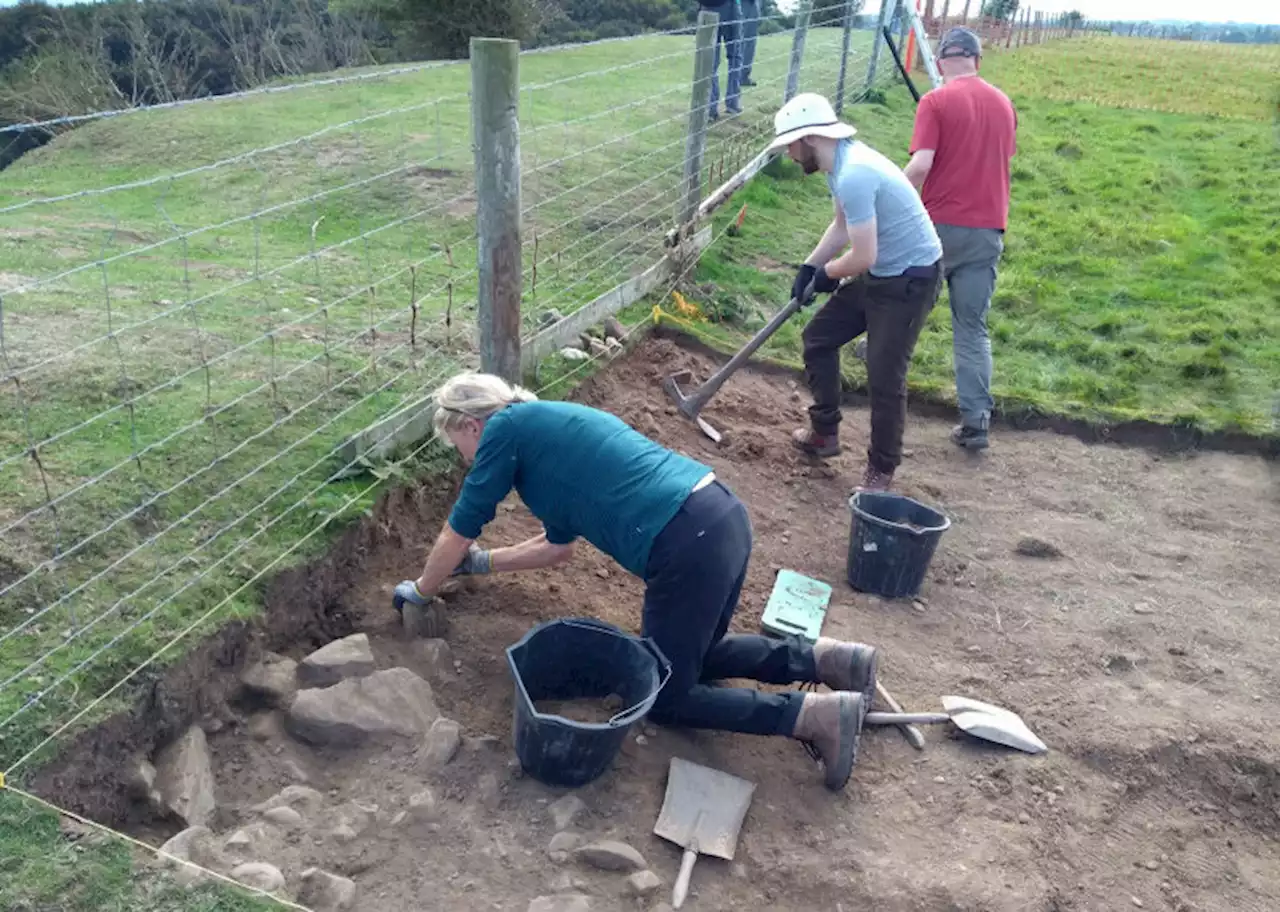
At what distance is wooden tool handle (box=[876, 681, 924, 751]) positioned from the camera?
3.71 meters

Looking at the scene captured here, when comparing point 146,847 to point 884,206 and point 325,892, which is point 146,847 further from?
point 884,206

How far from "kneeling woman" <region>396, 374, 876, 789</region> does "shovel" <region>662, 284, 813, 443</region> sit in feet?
6.61

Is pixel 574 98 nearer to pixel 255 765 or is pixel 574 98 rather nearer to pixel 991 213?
pixel 991 213

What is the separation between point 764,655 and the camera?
3764 mm

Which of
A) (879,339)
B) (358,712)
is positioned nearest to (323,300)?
(879,339)

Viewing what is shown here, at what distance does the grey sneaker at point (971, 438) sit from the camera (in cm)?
609

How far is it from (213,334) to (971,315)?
3977 mm

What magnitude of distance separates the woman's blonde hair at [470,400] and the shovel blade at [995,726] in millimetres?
1906

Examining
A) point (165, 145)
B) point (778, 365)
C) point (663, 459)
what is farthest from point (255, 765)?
point (165, 145)

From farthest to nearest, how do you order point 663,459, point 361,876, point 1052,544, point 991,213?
point 991,213 < point 1052,544 < point 663,459 < point 361,876

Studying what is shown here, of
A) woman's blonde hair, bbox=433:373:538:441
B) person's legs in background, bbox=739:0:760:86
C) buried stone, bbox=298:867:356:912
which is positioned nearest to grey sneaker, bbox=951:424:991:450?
woman's blonde hair, bbox=433:373:538:441

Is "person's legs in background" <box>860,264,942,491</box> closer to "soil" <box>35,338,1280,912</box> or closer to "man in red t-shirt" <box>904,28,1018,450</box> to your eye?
"soil" <box>35,338,1280,912</box>

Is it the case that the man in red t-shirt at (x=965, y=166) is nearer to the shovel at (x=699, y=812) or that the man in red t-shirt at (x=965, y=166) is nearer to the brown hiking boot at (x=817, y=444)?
the brown hiking boot at (x=817, y=444)

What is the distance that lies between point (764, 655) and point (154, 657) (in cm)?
198
